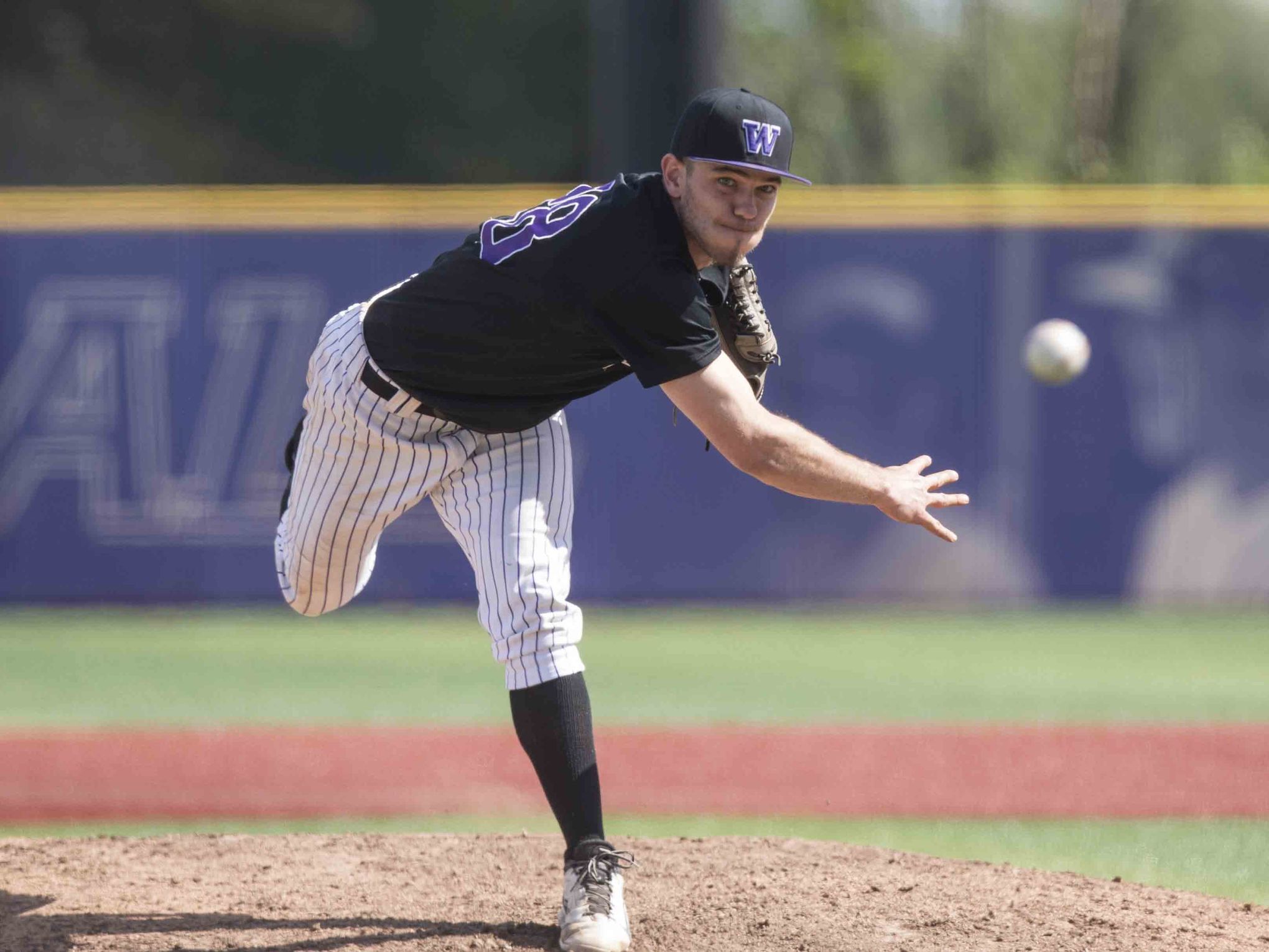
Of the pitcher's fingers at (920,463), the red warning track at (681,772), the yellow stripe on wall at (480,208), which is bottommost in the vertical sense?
the red warning track at (681,772)

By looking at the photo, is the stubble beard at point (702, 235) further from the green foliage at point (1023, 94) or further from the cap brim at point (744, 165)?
the green foliage at point (1023, 94)

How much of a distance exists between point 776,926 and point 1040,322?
20.8 ft

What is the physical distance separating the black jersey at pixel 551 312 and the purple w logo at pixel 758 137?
0.66 feet

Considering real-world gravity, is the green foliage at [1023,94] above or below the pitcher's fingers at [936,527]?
above

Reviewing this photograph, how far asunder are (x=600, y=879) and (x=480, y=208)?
629 centimetres

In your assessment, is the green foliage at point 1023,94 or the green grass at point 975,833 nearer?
the green grass at point 975,833

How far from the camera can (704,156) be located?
2.77 meters

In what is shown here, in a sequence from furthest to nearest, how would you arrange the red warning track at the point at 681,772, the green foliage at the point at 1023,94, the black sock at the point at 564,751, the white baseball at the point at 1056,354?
the green foliage at the point at 1023,94 → the white baseball at the point at 1056,354 → the red warning track at the point at 681,772 → the black sock at the point at 564,751

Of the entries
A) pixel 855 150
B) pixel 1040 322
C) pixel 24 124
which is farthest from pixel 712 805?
pixel 24 124

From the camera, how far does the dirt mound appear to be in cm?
291

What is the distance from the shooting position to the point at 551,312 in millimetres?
2879

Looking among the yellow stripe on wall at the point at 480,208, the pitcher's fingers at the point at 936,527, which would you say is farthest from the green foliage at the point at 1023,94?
the pitcher's fingers at the point at 936,527

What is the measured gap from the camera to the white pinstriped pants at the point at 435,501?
300cm

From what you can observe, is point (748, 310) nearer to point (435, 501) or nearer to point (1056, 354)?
point (435, 501)
